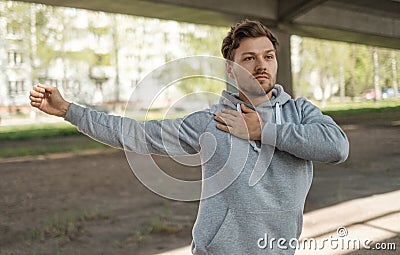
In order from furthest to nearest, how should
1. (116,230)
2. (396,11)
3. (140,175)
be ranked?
(396,11)
(116,230)
(140,175)

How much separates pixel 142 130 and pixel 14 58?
14890 millimetres

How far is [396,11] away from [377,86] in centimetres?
176

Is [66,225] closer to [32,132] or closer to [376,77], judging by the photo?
[376,77]

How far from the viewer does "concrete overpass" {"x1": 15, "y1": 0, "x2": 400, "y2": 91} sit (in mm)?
6355

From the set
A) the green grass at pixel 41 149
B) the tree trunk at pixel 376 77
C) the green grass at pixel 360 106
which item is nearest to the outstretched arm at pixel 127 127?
the green grass at pixel 360 106

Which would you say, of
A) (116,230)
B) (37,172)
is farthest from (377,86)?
(37,172)

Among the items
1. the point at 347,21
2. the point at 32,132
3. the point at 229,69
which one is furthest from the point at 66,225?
the point at 32,132

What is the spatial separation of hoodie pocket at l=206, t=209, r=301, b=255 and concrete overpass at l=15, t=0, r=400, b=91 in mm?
5019

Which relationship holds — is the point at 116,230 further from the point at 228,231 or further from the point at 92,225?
the point at 228,231

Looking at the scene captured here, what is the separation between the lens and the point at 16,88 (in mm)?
14789

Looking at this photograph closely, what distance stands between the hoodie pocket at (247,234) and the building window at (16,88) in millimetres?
14217

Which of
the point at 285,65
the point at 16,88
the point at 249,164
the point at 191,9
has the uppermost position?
the point at 191,9

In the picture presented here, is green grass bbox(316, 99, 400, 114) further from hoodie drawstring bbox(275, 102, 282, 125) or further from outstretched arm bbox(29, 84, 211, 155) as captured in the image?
outstretched arm bbox(29, 84, 211, 155)

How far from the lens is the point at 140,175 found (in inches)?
57.2
